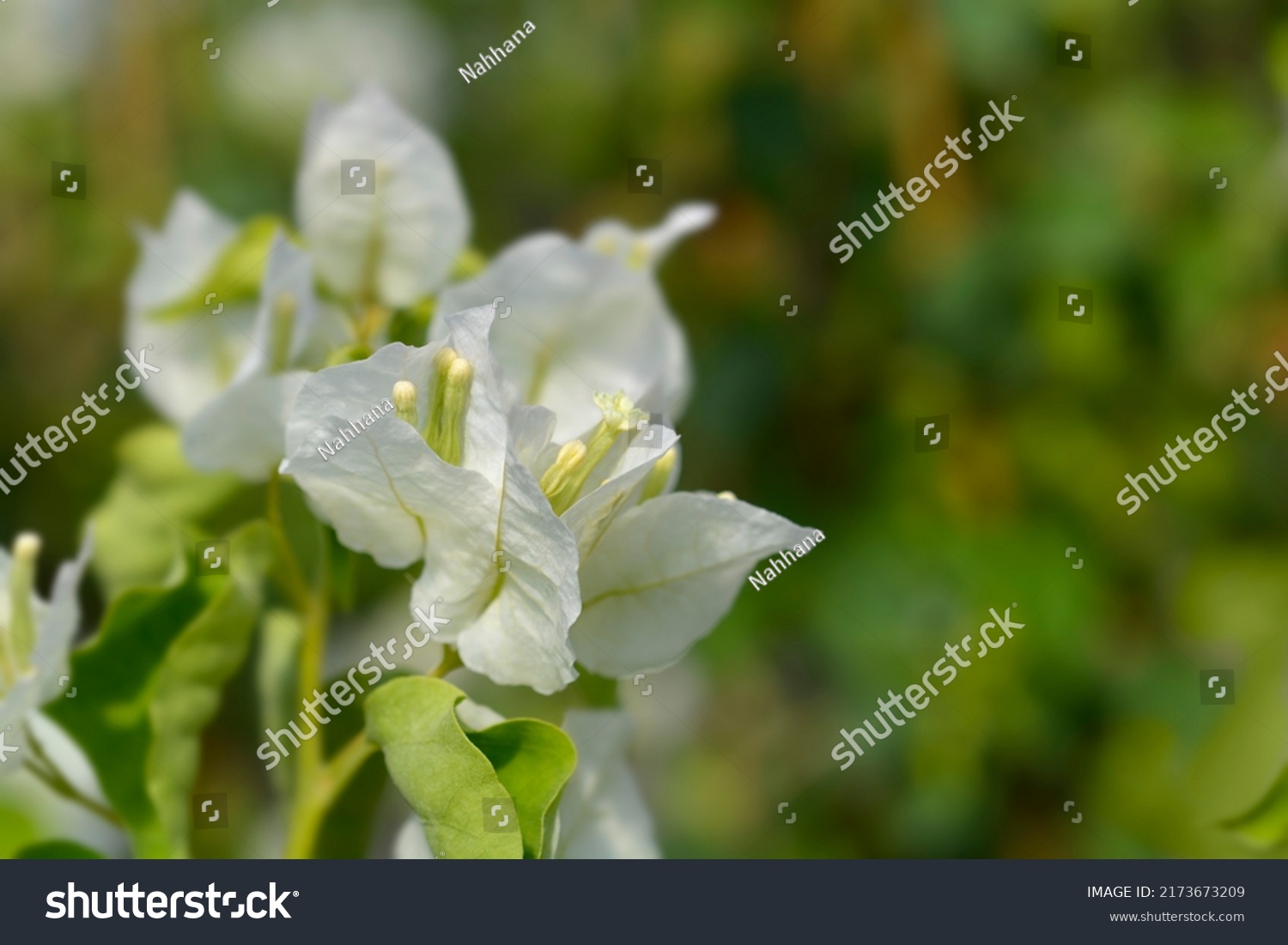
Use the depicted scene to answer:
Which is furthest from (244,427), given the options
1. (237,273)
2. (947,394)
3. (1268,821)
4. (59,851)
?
(947,394)

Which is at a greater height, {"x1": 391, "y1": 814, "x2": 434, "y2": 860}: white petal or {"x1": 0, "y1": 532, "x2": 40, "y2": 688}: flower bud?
{"x1": 0, "y1": 532, "x2": 40, "y2": 688}: flower bud

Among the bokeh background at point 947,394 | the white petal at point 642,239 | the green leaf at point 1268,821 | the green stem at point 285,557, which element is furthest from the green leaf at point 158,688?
the bokeh background at point 947,394

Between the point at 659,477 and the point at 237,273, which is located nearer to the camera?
the point at 659,477

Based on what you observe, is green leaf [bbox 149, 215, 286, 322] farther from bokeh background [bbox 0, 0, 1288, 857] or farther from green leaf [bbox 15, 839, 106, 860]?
bokeh background [bbox 0, 0, 1288, 857]

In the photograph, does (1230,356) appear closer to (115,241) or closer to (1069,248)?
(1069,248)

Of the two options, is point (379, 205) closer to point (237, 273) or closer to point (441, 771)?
point (237, 273)

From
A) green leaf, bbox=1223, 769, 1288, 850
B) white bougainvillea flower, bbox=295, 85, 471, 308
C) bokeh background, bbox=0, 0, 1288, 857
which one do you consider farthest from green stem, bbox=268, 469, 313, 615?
bokeh background, bbox=0, 0, 1288, 857

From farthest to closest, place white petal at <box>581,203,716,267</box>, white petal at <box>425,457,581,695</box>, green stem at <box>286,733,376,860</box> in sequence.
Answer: white petal at <box>581,203,716,267</box>
green stem at <box>286,733,376,860</box>
white petal at <box>425,457,581,695</box>
